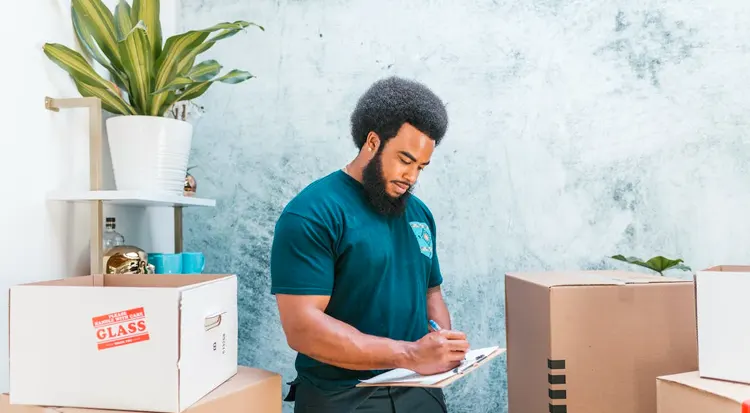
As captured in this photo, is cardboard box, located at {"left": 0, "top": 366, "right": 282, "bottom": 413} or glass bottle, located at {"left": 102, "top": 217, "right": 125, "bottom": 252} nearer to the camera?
cardboard box, located at {"left": 0, "top": 366, "right": 282, "bottom": 413}

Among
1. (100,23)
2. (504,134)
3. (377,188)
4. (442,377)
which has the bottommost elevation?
(442,377)

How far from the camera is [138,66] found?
1.58 meters

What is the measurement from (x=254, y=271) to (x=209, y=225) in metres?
0.24

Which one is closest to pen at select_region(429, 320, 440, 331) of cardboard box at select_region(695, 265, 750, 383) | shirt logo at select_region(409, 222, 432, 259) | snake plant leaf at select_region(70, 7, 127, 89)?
shirt logo at select_region(409, 222, 432, 259)

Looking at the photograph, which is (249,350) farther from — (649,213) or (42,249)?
(649,213)

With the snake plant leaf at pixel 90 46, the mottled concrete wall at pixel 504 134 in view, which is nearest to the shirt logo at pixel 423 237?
the mottled concrete wall at pixel 504 134

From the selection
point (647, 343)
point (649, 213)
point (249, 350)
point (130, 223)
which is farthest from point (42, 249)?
point (649, 213)

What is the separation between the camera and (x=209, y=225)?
2166 mm

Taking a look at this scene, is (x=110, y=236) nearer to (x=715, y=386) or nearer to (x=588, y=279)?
(x=588, y=279)

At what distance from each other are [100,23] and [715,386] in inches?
67.4

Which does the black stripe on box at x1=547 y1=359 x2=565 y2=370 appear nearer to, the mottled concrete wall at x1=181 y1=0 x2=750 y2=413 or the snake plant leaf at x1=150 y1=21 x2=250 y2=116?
the mottled concrete wall at x1=181 y1=0 x2=750 y2=413

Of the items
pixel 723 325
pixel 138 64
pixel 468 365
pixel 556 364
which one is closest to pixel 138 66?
pixel 138 64

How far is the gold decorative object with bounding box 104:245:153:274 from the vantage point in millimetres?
1537

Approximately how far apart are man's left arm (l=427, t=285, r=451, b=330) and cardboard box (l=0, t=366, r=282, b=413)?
52 centimetres
